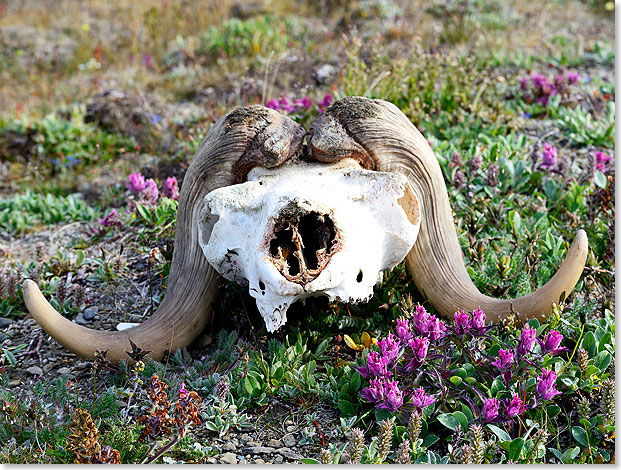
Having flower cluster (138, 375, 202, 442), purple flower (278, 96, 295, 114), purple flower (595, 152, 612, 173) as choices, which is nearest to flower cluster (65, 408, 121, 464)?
flower cluster (138, 375, 202, 442)

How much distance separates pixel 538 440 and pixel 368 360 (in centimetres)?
82

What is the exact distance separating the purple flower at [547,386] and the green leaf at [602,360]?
0.48 metres

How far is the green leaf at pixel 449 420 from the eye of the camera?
2980 millimetres

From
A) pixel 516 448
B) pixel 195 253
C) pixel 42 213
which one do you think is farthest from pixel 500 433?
pixel 42 213

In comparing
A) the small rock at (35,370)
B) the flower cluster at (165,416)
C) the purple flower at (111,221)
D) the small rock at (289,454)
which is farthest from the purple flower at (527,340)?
the purple flower at (111,221)

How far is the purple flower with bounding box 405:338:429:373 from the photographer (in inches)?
120

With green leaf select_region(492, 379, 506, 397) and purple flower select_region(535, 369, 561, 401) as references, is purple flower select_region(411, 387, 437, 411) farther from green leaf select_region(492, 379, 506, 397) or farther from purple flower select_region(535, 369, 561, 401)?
purple flower select_region(535, 369, 561, 401)

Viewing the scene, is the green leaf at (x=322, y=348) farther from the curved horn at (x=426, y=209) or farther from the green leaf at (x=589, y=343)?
the green leaf at (x=589, y=343)

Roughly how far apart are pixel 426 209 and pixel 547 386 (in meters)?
1.10

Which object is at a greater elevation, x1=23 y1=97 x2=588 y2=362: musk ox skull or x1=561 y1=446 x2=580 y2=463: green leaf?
x1=23 y1=97 x2=588 y2=362: musk ox skull

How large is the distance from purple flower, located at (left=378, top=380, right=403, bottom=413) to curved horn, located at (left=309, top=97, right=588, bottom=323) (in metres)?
0.70

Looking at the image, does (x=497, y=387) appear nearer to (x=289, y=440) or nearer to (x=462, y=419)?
(x=462, y=419)

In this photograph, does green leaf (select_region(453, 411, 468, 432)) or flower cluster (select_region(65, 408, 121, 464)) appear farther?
green leaf (select_region(453, 411, 468, 432))

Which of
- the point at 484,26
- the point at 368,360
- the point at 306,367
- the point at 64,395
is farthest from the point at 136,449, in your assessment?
the point at 484,26
